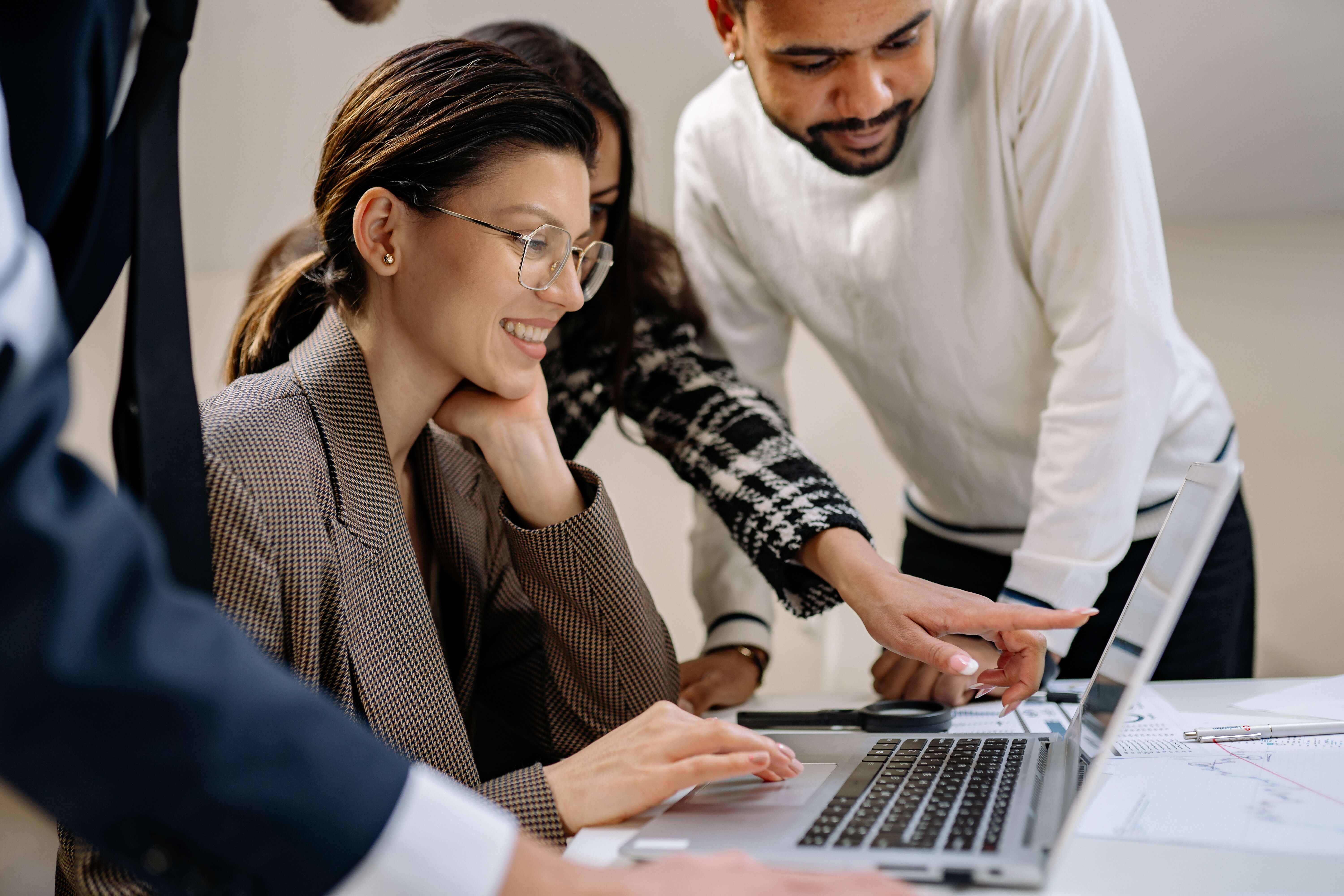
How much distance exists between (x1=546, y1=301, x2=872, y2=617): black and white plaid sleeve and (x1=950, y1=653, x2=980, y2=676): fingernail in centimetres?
24

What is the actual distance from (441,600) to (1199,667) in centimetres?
102

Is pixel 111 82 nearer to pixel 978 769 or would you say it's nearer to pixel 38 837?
pixel 978 769

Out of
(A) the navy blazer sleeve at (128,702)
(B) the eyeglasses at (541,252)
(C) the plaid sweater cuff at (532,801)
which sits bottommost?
(C) the plaid sweater cuff at (532,801)

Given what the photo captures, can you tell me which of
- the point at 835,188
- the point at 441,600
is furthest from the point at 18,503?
the point at 835,188

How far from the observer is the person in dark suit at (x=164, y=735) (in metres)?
0.40

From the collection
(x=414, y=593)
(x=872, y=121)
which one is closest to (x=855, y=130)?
(x=872, y=121)

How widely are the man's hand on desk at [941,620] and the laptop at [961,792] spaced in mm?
97

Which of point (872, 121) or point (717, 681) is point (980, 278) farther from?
point (717, 681)

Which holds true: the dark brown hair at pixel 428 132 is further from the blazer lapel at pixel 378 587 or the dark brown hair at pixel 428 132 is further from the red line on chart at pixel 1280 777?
the red line on chart at pixel 1280 777

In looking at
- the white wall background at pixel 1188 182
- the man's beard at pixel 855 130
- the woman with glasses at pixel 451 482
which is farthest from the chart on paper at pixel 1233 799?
the white wall background at pixel 1188 182

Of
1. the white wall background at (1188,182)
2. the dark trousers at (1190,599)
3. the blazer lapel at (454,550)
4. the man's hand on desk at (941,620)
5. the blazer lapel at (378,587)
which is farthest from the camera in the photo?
the white wall background at (1188,182)

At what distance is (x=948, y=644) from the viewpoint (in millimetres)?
979

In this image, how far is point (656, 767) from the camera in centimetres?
75

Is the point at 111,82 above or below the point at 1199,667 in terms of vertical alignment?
above
